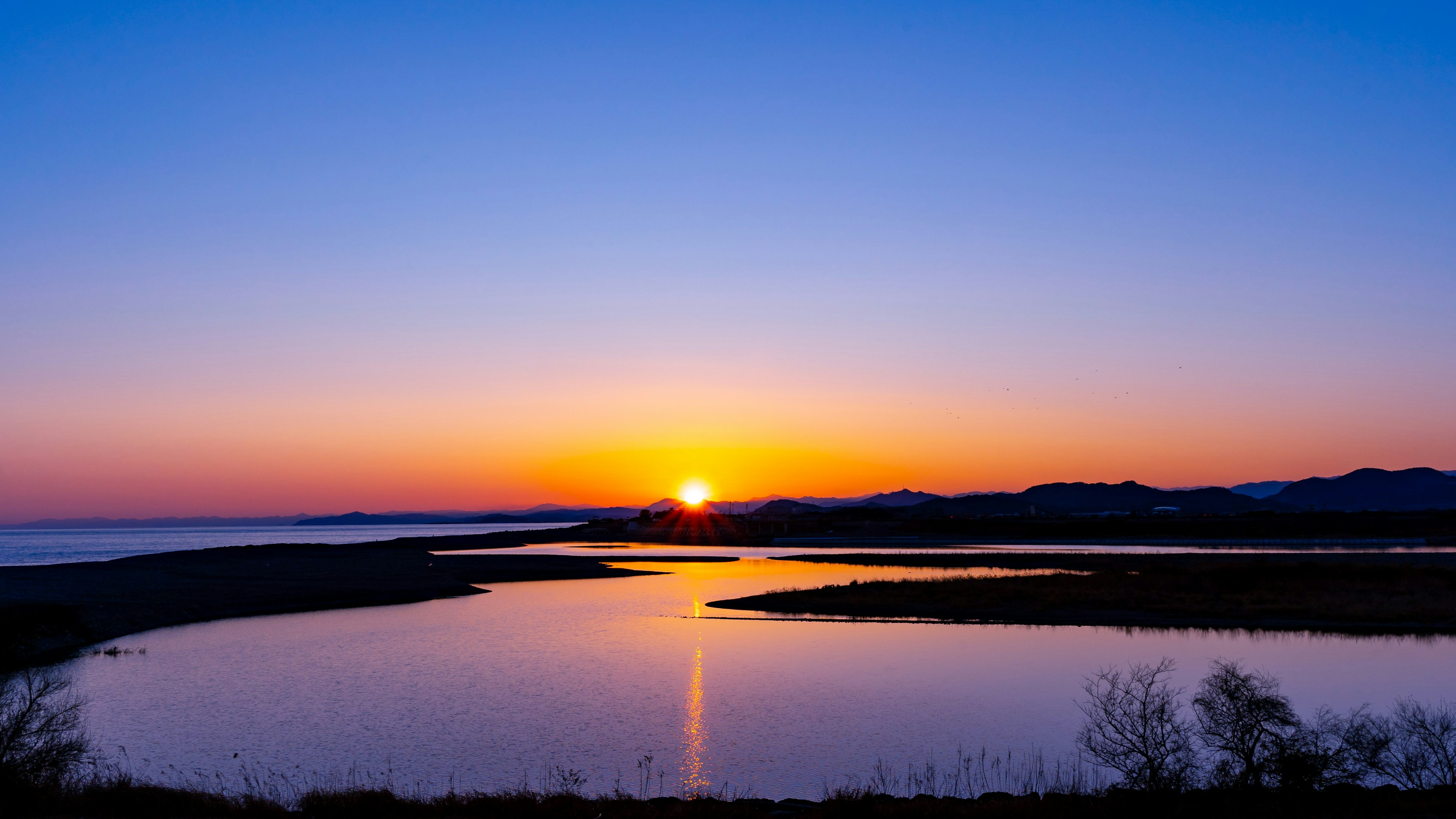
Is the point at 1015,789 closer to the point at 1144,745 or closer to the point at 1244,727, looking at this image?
the point at 1144,745

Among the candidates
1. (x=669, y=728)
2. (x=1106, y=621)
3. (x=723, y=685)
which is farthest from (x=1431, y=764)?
(x=1106, y=621)

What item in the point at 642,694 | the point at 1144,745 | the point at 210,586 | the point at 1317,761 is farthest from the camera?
the point at 210,586

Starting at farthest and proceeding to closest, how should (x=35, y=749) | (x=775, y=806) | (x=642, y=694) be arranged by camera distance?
1. (x=642, y=694)
2. (x=35, y=749)
3. (x=775, y=806)

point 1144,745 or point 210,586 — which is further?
point 210,586

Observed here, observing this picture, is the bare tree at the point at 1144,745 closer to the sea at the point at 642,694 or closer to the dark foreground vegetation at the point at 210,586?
the sea at the point at 642,694

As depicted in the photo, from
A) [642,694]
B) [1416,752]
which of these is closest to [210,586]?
[642,694]

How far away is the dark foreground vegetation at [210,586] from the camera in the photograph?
3612 centimetres

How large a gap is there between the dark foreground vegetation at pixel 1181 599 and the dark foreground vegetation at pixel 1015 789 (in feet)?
79.8

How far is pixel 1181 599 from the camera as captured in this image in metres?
44.8

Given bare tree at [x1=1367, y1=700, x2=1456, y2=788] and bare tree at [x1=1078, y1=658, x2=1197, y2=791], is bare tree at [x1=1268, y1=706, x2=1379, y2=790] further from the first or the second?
bare tree at [x1=1078, y1=658, x2=1197, y2=791]

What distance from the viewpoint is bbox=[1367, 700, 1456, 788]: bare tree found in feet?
49.6

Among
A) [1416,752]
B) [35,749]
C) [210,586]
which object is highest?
[35,749]

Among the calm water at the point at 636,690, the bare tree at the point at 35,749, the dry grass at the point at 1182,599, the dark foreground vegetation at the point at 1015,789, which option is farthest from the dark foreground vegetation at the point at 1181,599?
the bare tree at the point at 35,749

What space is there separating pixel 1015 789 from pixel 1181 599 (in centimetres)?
3267
